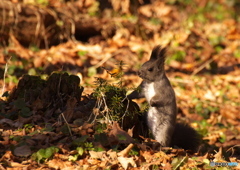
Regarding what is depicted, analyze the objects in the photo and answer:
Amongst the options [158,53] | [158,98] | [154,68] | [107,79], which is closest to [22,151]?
[158,98]

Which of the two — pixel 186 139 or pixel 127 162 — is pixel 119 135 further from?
pixel 186 139

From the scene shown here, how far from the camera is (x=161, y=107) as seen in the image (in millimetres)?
5512

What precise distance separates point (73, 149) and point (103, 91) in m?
0.73

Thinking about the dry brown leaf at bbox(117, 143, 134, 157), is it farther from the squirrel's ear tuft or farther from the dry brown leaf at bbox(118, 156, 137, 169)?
the squirrel's ear tuft

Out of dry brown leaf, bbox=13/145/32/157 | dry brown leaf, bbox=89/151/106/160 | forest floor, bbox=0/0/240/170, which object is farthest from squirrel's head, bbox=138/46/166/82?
dry brown leaf, bbox=13/145/32/157

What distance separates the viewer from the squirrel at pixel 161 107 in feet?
17.8

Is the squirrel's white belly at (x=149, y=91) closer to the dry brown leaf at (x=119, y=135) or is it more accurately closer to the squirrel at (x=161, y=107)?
the squirrel at (x=161, y=107)

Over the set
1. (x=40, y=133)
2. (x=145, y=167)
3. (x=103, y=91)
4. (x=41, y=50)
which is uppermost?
(x=41, y=50)

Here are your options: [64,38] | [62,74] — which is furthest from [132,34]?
[62,74]

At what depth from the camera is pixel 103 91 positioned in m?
4.51

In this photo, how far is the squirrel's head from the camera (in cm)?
560

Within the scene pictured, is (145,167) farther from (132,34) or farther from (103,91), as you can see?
(132,34)

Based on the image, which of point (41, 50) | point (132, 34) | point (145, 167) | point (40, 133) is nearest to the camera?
point (145, 167)

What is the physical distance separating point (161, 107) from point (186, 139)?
56 cm
